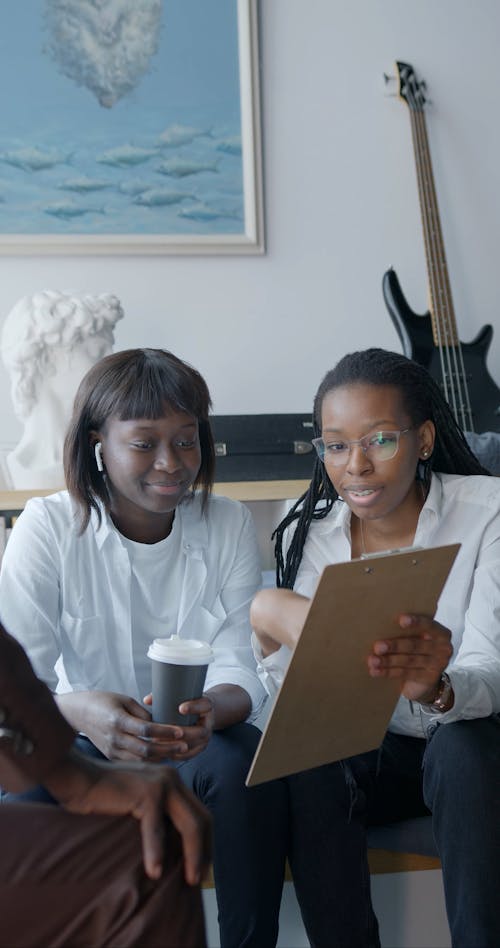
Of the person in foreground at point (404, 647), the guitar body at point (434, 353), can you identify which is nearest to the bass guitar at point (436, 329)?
the guitar body at point (434, 353)

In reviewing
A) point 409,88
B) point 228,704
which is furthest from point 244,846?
point 409,88

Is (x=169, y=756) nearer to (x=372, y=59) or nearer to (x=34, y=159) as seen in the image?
(x=34, y=159)

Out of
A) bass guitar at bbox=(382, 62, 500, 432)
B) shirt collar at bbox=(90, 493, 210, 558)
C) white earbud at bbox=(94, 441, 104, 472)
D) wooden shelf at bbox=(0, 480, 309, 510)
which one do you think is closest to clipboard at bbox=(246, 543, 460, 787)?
shirt collar at bbox=(90, 493, 210, 558)

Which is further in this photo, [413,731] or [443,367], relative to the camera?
[443,367]

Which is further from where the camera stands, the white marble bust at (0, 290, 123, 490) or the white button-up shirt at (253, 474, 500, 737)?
the white marble bust at (0, 290, 123, 490)

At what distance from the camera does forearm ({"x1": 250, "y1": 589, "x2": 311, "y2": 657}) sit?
1.26m

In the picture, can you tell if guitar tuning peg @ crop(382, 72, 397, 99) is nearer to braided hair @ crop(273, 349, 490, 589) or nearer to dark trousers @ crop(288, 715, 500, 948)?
braided hair @ crop(273, 349, 490, 589)

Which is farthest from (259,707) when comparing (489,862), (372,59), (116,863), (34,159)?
(372,59)

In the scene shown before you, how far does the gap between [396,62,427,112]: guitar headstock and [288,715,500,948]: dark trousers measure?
80.3 inches

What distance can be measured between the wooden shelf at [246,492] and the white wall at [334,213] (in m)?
0.50

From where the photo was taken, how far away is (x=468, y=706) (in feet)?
4.40

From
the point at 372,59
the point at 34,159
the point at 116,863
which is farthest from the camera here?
the point at 372,59

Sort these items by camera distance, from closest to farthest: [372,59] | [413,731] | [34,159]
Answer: [413,731]
[34,159]
[372,59]

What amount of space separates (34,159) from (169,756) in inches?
75.6
